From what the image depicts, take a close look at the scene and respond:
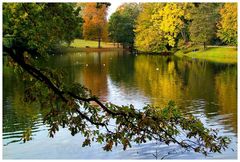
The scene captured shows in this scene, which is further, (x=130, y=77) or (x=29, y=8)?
(x=130, y=77)

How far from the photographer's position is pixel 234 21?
46250 mm

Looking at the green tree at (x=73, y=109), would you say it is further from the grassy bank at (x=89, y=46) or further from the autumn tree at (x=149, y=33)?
the grassy bank at (x=89, y=46)

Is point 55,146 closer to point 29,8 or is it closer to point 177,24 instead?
point 29,8

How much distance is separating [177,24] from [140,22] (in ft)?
20.5

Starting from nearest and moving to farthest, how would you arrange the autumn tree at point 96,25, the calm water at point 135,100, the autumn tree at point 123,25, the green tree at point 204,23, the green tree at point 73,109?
the green tree at point 73,109 → the calm water at point 135,100 → the green tree at point 204,23 → the autumn tree at point 96,25 → the autumn tree at point 123,25

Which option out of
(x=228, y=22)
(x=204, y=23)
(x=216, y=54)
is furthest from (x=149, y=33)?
(x=228, y=22)

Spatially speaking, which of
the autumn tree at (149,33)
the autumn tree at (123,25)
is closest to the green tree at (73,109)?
the autumn tree at (149,33)

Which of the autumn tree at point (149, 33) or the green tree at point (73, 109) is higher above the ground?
the green tree at point (73, 109)

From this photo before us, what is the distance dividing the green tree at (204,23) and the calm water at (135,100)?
1107 centimetres

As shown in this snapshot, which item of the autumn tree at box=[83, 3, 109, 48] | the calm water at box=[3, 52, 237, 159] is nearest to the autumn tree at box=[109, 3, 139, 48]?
the autumn tree at box=[83, 3, 109, 48]

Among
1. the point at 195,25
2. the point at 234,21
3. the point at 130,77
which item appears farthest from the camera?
the point at 195,25

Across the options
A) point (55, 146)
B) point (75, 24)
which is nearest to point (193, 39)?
point (55, 146)

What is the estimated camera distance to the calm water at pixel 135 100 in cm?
1408

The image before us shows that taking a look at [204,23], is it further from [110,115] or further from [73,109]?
[73,109]
